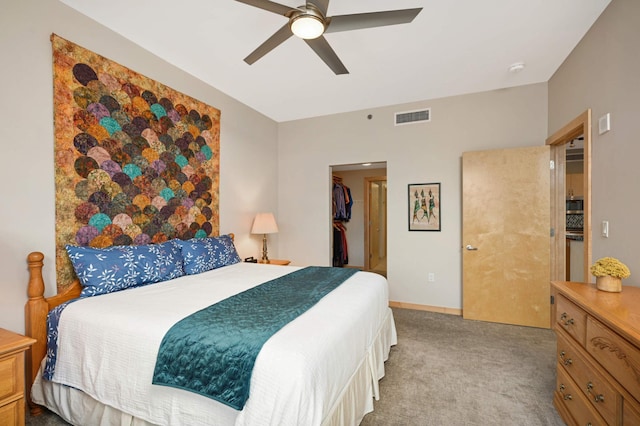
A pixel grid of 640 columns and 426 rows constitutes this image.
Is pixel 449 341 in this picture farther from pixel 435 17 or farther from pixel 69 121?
pixel 69 121

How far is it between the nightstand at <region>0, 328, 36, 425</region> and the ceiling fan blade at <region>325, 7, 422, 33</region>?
2404 millimetres

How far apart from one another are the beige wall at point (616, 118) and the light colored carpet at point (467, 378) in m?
1.03

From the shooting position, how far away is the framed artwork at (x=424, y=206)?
3955 mm

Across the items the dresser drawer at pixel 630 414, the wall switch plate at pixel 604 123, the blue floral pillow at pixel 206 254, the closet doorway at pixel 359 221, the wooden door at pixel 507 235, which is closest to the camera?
the dresser drawer at pixel 630 414

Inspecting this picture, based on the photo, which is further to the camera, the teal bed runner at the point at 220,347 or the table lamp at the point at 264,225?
the table lamp at the point at 264,225

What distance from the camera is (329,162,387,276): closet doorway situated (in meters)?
6.52

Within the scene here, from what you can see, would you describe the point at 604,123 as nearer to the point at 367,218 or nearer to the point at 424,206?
the point at 424,206

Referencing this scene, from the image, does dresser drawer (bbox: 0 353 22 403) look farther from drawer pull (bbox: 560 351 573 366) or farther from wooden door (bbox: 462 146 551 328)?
wooden door (bbox: 462 146 551 328)

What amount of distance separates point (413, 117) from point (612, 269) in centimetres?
292

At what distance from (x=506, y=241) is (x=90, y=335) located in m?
3.97

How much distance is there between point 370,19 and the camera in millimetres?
1807

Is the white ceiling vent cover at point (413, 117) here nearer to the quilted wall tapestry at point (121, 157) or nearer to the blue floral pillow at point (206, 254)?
the quilted wall tapestry at point (121, 157)

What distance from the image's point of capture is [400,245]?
13.6 ft

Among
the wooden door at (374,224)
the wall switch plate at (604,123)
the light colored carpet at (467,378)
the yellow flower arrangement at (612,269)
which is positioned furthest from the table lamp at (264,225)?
the wall switch plate at (604,123)
